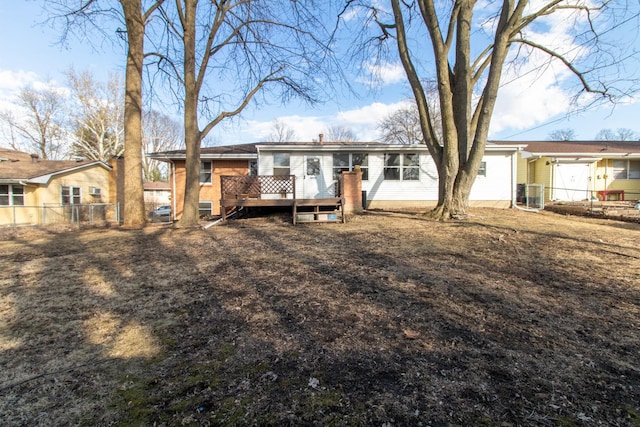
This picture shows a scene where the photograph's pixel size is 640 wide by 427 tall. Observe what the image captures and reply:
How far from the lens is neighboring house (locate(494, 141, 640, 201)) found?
15.6 metres

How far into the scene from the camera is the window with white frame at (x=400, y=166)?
13500mm

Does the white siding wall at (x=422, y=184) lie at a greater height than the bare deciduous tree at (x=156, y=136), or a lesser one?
lesser

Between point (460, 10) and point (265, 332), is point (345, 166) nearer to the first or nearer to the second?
point (460, 10)

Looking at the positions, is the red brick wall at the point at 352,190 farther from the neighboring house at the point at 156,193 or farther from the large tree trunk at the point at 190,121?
the neighboring house at the point at 156,193

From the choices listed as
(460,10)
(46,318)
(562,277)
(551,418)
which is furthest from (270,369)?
(460,10)

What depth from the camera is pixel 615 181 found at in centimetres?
1623

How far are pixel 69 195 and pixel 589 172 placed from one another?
30429 millimetres

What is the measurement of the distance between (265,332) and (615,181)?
21365 millimetres

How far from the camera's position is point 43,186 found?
17.8 m

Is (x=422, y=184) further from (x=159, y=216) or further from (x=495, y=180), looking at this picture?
(x=159, y=216)

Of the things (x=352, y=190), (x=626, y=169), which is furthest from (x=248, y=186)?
(x=626, y=169)

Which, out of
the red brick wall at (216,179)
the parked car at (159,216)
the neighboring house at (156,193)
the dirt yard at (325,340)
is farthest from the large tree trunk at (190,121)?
the neighboring house at (156,193)

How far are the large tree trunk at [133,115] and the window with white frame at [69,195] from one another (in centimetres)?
1424

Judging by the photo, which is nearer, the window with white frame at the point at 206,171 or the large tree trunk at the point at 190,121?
the large tree trunk at the point at 190,121
